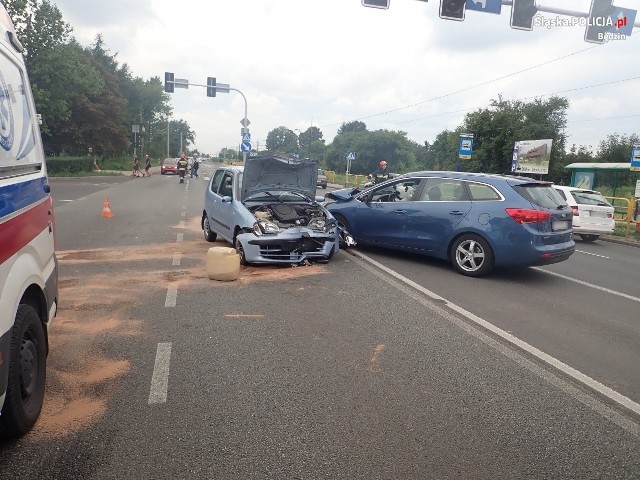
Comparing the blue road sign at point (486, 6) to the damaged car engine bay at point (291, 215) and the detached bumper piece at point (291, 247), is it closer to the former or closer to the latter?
the damaged car engine bay at point (291, 215)

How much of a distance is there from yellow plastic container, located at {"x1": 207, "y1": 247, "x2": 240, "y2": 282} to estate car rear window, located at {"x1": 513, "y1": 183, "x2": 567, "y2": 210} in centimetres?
442

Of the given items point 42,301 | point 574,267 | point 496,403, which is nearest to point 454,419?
point 496,403

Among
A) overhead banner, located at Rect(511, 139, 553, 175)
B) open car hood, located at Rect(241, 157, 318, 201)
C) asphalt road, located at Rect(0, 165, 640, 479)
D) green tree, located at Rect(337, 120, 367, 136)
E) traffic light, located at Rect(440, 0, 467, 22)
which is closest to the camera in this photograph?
asphalt road, located at Rect(0, 165, 640, 479)

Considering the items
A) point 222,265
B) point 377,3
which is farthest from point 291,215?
point 377,3

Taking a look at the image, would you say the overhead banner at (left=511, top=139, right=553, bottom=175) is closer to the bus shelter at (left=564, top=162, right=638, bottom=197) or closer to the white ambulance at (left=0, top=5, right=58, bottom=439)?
the bus shelter at (left=564, top=162, right=638, bottom=197)

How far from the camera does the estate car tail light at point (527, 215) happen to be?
25.3 ft

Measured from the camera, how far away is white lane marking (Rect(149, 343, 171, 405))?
3.76 metres

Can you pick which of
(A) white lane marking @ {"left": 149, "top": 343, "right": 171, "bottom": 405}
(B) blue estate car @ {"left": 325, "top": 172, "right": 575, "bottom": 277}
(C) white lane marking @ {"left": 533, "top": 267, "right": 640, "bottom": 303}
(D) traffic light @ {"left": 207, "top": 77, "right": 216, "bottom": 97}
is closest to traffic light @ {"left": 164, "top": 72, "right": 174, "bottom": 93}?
(D) traffic light @ {"left": 207, "top": 77, "right": 216, "bottom": 97}

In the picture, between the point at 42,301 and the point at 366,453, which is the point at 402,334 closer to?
the point at 366,453

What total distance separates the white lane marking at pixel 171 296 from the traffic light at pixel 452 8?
9095mm

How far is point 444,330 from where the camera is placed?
18.0ft

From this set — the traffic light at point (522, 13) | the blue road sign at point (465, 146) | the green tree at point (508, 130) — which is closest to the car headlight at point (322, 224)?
the traffic light at point (522, 13)

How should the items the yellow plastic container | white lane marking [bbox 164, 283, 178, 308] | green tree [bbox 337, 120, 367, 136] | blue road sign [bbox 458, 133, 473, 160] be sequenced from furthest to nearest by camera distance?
green tree [bbox 337, 120, 367, 136] → blue road sign [bbox 458, 133, 473, 160] → the yellow plastic container → white lane marking [bbox 164, 283, 178, 308]

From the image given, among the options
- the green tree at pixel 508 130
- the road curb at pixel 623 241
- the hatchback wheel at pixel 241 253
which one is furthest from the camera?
the green tree at pixel 508 130
